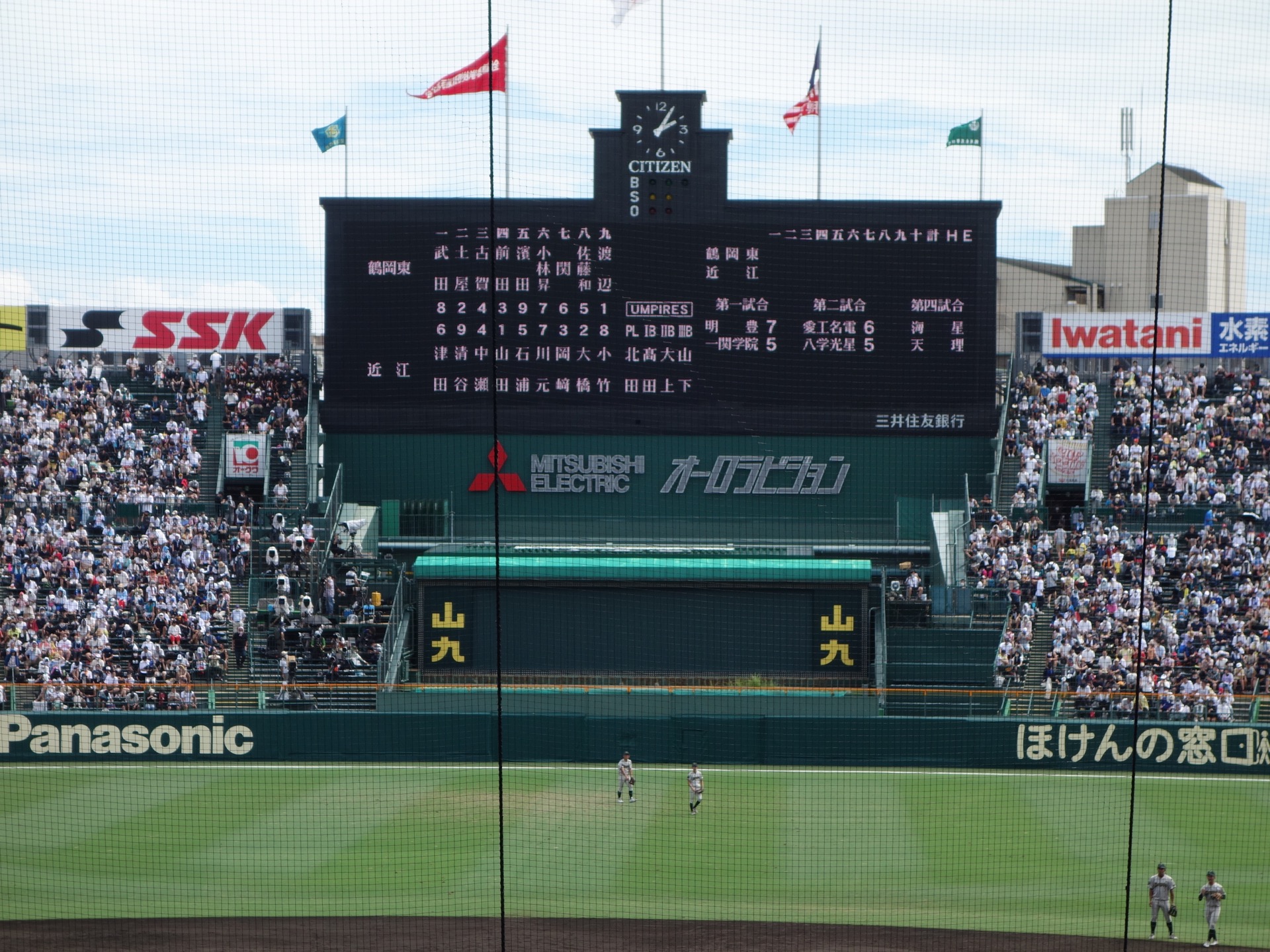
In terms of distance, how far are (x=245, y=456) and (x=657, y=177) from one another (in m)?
9.94

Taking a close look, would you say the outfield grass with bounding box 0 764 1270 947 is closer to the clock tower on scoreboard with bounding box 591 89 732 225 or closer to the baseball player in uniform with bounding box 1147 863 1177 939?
the baseball player in uniform with bounding box 1147 863 1177 939

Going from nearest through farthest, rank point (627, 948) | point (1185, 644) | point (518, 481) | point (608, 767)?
point (627, 948) < point (608, 767) < point (1185, 644) < point (518, 481)

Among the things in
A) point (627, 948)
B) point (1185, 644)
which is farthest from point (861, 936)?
point (1185, 644)

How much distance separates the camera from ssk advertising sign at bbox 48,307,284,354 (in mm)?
32438

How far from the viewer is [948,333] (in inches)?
1124

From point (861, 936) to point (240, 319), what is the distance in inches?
819

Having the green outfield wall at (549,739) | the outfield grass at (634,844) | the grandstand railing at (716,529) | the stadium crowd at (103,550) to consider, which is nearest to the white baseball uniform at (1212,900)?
the outfield grass at (634,844)

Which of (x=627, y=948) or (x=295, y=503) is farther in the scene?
(x=295, y=503)

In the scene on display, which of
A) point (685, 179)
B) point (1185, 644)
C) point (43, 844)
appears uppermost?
point (685, 179)

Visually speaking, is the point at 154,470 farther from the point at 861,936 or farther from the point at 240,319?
the point at 861,936

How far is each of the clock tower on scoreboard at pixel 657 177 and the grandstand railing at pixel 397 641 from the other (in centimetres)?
810

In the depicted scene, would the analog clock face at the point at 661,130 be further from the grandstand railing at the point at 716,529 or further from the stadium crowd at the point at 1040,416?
the stadium crowd at the point at 1040,416

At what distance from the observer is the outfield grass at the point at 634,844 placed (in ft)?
58.5

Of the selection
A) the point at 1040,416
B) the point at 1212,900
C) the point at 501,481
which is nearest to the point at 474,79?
the point at 501,481
